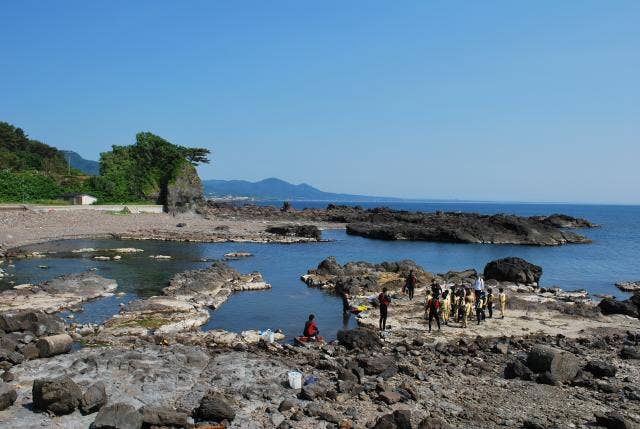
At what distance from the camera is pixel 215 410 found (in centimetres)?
1337

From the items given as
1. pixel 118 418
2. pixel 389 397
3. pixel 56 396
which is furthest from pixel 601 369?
pixel 56 396

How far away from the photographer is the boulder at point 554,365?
17953 mm

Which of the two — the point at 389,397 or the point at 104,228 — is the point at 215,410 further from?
the point at 104,228

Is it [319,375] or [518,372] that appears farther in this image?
[518,372]

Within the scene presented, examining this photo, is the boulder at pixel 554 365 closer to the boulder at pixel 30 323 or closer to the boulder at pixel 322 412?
the boulder at pixel 322 412

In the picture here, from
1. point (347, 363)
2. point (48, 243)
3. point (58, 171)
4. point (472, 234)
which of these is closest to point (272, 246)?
point (48, 243)

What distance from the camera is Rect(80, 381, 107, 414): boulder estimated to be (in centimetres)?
1342

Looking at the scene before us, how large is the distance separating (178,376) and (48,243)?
5064cm

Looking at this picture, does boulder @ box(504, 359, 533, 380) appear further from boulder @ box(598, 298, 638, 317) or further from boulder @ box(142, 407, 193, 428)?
boulder @ box(598, 298, 638, 317)

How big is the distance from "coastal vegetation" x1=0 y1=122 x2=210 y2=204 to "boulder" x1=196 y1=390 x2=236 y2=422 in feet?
291

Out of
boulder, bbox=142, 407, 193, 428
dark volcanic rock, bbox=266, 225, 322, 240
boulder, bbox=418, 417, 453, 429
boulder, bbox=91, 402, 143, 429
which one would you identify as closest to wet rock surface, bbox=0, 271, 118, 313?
boulder, bbox=91, 402, 143, 429

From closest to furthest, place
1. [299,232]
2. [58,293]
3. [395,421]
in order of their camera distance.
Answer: [395,421] < [58,293] < [299,232]

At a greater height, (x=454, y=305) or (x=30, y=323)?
(x=30, y=323)

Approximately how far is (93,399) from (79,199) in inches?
3445
